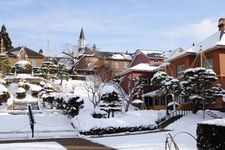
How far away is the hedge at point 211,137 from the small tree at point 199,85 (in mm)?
16201

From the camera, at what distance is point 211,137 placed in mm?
9297

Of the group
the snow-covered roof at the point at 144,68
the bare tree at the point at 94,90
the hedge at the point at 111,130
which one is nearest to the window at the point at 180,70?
the bare tree at the point at 94,90

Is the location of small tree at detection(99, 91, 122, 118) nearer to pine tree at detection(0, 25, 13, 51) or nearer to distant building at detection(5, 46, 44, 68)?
distant building at detection(5, 46, 44, 68)

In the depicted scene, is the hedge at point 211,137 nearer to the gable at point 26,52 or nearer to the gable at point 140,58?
the gable at point 140,58

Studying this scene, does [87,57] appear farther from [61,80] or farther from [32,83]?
[32,83]

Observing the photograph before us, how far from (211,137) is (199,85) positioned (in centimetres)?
1708

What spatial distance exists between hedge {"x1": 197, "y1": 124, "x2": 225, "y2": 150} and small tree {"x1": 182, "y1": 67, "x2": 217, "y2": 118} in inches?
638

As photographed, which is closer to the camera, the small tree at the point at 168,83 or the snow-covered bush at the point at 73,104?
the snow-covered bush at the point at 73,104

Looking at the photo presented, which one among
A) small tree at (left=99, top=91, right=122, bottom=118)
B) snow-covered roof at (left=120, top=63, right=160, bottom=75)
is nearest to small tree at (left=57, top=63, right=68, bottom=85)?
snow-covered roof at (left=120, top=63, right=160, bottom=75)

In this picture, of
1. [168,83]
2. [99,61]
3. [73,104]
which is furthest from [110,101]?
[99,61]

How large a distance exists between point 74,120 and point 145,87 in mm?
21908

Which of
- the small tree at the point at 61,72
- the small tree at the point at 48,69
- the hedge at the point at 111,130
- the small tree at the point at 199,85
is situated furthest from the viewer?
the small tree at the point at 48,69

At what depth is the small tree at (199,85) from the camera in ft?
84.1

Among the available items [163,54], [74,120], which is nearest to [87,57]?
[163,54]
